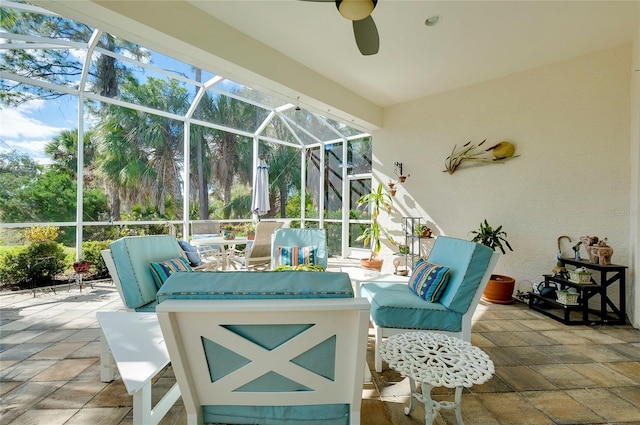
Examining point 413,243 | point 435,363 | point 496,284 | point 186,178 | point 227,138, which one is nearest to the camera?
point 435,363

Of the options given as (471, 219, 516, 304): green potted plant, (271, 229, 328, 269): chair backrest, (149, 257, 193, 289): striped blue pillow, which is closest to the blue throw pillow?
(271, 229, 328, 269): chair backrest

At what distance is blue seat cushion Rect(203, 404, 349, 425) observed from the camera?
3.52ft

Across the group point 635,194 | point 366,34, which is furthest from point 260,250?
point 635,194

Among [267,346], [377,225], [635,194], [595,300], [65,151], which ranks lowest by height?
[595,300]

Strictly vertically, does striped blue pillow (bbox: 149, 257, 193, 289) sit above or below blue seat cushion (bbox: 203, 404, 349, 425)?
above

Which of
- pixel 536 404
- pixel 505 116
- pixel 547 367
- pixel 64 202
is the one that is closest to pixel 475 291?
pixel 536 404

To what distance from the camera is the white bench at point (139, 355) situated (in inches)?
41.7

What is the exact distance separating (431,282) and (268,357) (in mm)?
1627

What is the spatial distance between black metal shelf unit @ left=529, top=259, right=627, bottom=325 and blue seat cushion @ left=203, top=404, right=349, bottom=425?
3.28 metres

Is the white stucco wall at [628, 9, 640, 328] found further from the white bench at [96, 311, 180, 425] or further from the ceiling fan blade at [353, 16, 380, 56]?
the white bench at [96, 311, 180, 425]

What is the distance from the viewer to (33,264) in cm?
393

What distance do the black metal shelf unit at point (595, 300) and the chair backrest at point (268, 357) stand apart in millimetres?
3327

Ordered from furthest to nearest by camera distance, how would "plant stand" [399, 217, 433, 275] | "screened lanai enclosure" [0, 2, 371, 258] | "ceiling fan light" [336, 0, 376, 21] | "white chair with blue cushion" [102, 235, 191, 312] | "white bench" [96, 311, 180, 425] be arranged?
"plant stand" [399, 217, 433, 275], "screened lanai enclosure" [0, 2, 371, 258], "white chair with blue cushion" [102, 235, 191, 312], "ceiling fan light" [336, 0, 376, 21], "white bench" [96, 311, 180, 425]

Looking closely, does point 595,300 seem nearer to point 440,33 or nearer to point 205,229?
point 440,33
